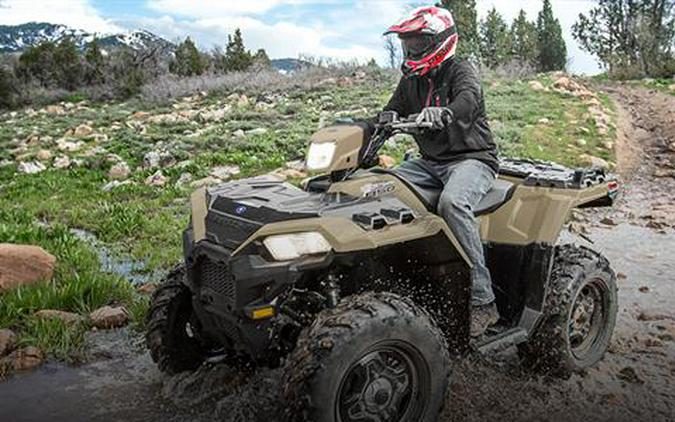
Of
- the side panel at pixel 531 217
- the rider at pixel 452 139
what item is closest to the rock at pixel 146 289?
the rider at pixel 452 139

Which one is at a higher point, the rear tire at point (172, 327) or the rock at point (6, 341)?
the rear tire at point (172, 327)

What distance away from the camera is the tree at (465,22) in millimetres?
37906

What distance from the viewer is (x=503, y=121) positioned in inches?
623

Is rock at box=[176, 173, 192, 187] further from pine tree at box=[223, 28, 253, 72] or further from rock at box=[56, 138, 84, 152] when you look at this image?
pine tree at box=[223, 28, 253, 72]

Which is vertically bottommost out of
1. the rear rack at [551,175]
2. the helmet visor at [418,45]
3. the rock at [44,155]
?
the rock at [44,155]

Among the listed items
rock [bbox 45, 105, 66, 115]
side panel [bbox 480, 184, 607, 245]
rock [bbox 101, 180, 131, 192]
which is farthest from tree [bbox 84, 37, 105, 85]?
side panel [bbox 480, 184, 607, 245]

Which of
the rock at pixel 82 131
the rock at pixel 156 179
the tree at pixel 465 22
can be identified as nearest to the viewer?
the rock at pixel 156 179

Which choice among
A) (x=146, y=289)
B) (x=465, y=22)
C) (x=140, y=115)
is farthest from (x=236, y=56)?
(x=146, y=289)

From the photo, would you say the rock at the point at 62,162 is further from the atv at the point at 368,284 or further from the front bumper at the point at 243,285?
the front bumper at the point at 243,285

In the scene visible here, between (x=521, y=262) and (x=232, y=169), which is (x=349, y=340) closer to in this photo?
(x=521, y=262)

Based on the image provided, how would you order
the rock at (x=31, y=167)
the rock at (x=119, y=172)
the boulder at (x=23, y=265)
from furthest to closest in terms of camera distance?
the rock at (x=31, y=167), the rock at (x=119, y=172), the boulder at (x=23, y=265)

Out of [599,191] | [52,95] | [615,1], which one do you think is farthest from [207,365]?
[615,1]

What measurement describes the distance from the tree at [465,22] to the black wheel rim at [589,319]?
1329 inches

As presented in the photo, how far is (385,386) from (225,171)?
8023 mm
